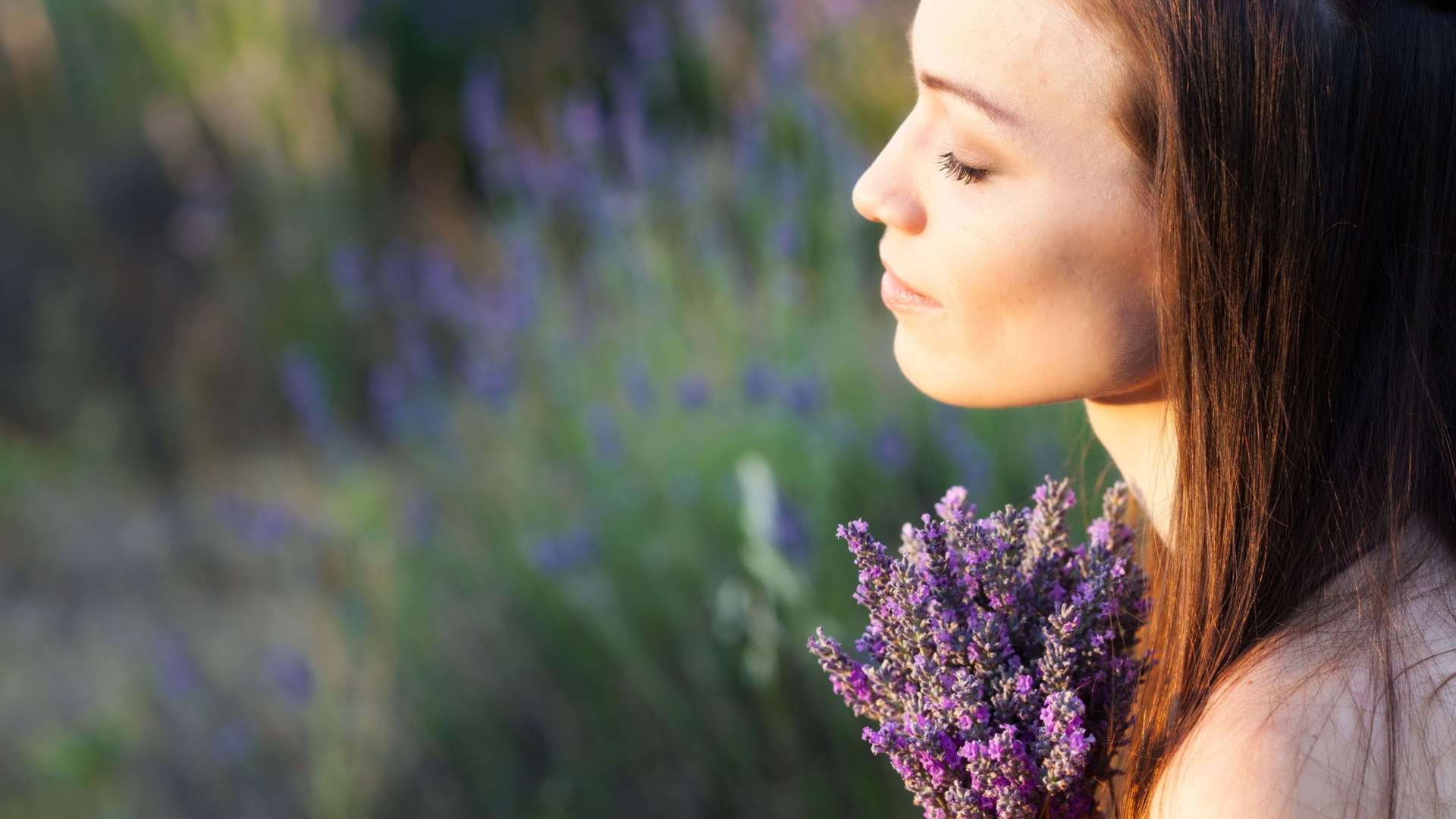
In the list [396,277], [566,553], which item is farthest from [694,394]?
[396,277]

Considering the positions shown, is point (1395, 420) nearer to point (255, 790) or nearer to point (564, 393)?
point (564, 393)

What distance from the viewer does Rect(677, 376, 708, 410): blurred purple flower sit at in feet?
8.66

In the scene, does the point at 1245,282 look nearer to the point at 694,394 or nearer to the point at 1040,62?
the point at 1040,62

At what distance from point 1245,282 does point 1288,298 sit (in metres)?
0.04

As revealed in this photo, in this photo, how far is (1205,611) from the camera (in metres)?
1.05

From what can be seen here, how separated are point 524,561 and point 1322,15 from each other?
2154 mm

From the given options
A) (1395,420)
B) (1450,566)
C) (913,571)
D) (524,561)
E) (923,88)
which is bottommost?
(1450,566)

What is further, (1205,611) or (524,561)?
(524,561)

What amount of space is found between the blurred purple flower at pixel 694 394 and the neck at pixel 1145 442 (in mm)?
1443

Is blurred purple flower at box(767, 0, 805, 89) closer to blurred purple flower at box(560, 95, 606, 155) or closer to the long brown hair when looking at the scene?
blurred purple flower at box(560, 95, 606, 155)

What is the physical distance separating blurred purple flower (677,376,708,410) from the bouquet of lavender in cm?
158

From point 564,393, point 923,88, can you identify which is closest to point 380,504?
point 564,393

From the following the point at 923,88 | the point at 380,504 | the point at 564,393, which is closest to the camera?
the point at 923,88

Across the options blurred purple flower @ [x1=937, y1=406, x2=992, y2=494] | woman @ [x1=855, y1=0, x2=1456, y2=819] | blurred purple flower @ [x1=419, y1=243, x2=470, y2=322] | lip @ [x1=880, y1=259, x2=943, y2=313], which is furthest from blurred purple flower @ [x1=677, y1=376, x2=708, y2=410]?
woman @ [x1=855, y1=0, x2=1456, y2=819]
